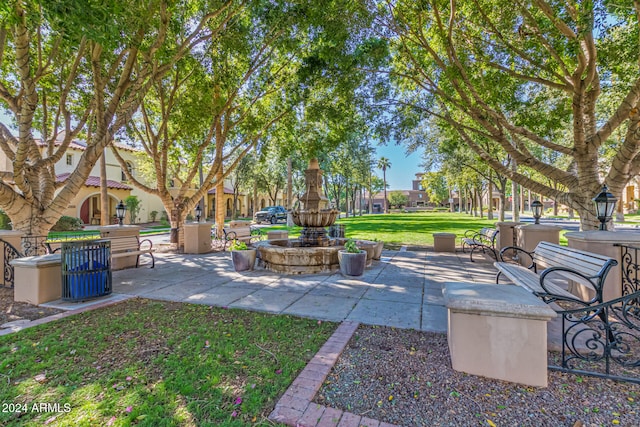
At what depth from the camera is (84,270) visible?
16.7 ft

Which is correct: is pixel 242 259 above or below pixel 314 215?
below

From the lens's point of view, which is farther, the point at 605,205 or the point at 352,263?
the point at 352,263

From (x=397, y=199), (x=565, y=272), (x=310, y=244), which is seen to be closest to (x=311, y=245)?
(x=310, y=244)

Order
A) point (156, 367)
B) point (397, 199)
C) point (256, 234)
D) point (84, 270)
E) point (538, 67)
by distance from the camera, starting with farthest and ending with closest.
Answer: point (397, 199) < point (256, 234) < point (538, 67) < point (84, 270) < point (156, 367)

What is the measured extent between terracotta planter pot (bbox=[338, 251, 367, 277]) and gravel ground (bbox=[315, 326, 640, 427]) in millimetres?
3711

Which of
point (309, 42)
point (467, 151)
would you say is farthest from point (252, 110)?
point (467, 151)

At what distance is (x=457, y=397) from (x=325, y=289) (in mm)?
3558

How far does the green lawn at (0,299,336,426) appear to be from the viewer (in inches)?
89.9

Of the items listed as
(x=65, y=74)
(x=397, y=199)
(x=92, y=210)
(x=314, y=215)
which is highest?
(x=65, y=74)

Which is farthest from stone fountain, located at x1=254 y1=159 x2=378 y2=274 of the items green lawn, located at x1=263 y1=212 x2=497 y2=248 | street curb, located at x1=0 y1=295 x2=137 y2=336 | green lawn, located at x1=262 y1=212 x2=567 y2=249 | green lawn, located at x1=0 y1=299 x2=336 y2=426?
green lawn, located at x1=263 y1=212 x2=497 y2=248

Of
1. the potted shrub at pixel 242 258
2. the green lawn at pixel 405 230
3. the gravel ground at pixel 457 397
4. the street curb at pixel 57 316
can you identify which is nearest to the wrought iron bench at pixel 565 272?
the gravel ground at pixel 457 397

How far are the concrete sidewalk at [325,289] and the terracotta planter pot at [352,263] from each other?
0.63ft

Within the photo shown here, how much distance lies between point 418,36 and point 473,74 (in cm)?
246

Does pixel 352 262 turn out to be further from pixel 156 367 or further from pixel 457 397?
pixel 156 367
